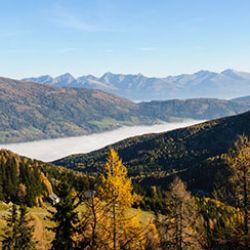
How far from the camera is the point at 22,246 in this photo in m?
62.4

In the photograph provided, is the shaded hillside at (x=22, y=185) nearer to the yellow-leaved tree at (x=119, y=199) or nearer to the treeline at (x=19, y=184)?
the treeline at (x=19, y=184)

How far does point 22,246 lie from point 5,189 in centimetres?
4711

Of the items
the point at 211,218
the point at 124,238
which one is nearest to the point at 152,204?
the point at 211,218

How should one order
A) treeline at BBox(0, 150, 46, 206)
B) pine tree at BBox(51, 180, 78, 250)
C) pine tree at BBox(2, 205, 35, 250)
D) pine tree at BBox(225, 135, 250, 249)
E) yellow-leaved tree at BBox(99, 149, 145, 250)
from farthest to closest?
1. treeline at BBox(0, 150, 46, 206)
2. pine tree at BBox(2, 205, 35, 250)
3. yellow-leaved tree at BBox(99, 149, 145, 250)
4. pine tree at BBox(225, 135, 250, 249)
5. pine tree at BBox(51, 180, 78, 250)

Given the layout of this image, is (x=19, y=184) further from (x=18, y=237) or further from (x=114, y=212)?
(x=114, y=212)

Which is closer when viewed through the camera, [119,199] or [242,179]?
[242,179]

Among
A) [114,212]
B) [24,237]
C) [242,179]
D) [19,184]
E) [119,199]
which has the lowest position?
[24,237]

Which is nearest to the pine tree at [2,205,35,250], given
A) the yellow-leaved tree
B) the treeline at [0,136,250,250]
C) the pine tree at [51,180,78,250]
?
the yellow-leaved tree

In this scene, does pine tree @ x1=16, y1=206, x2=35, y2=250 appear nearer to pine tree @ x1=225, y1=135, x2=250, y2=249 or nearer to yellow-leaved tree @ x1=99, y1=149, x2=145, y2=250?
yellow-leaved tree @ x1=99, y1=149, x2=145, y2=250

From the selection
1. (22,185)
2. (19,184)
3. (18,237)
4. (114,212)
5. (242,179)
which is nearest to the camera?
(242,179)

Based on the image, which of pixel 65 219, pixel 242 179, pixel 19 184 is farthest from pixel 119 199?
pixel 19 184

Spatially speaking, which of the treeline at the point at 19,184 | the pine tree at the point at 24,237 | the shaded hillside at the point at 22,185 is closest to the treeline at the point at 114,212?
the pine tree at the point at 24,237

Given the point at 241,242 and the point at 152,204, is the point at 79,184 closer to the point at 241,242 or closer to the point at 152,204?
the point at 152,204

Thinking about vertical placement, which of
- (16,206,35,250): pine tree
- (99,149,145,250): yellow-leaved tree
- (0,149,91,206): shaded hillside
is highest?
(0,149,91,206): shaded hillside
